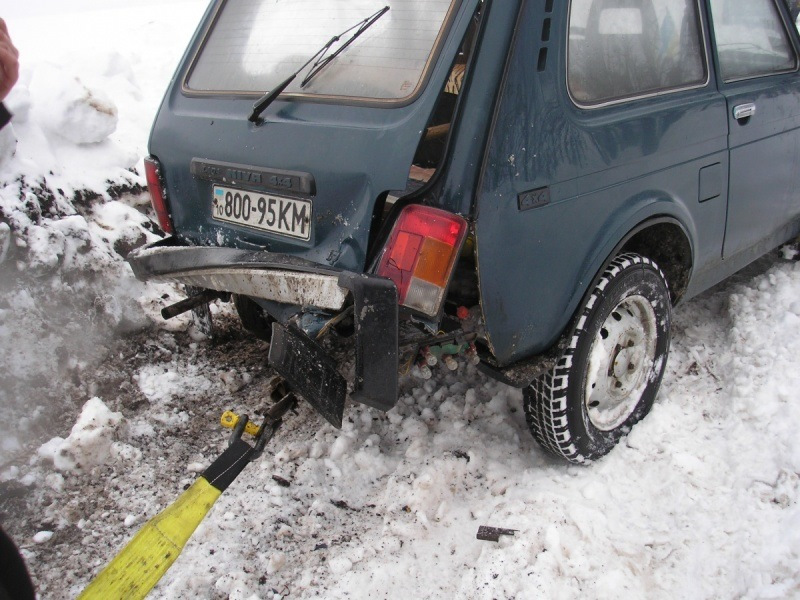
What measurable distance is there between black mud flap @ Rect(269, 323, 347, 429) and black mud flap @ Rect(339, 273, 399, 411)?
0.18 metres

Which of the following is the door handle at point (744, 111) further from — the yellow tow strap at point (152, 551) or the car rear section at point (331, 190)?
the yellow tow strap at point (152, 551)

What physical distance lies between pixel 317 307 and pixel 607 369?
4.22 ft

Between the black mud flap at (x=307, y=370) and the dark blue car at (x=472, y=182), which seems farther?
the black mud flap at (x=307, y=370)

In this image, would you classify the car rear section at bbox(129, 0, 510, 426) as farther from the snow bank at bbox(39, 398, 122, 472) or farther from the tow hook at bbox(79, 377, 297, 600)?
the snow bank at bbox(39, 398, 122, 472)

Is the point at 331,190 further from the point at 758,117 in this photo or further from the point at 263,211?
the point at 758,117

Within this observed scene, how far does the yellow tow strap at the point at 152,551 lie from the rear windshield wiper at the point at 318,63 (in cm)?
136

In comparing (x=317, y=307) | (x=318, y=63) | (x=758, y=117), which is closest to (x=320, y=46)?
(x=318, y=63)

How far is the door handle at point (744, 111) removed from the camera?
266cm

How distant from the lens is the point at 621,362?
2.57 meters

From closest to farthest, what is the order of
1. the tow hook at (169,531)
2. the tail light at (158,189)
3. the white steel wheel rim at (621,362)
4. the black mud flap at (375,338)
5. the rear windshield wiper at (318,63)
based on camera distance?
the black mud flap at (375,338), the tow hook at (169,531), the rear windshield wiper at (318,63), the white steel wheel rim at (621,362), the tail light at (158,189)

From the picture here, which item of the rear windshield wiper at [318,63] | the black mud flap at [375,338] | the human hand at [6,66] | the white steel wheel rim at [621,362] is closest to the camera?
the human hand at [6,66]

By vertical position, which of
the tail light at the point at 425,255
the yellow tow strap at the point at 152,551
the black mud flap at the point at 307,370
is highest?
the tail light at the point at 425,255

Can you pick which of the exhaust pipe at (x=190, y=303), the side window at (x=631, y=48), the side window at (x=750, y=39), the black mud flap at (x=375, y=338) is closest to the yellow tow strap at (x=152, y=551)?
the black mud flap at (x=375, y=338)

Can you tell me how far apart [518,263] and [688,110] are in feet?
3.72
